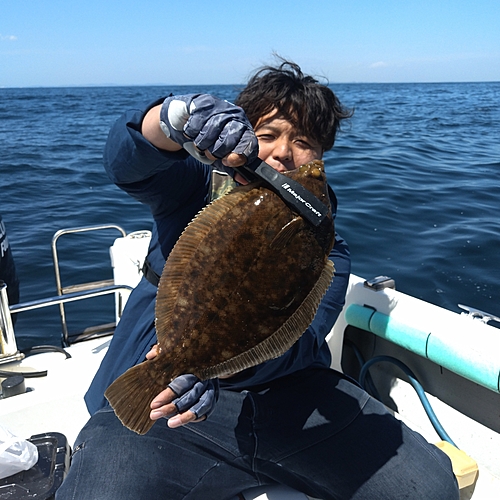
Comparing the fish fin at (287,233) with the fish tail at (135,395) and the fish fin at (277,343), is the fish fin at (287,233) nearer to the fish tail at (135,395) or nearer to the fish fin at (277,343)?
the fish fin at (277,343)

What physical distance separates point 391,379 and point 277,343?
2.14 meters

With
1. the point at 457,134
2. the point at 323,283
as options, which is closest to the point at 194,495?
the point at 323,283

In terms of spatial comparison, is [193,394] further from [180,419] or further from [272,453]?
[272,453]

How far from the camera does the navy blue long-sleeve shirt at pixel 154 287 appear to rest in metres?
2.22

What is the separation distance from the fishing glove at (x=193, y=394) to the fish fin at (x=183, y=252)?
0.51ft

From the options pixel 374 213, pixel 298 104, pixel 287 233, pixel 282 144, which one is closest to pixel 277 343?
pixel 287 233

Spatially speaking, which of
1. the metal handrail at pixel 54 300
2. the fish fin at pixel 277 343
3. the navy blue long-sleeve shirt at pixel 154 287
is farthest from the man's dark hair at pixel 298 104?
the metal handrail at pixel 54 300

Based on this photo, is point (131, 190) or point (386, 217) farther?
point (386, 217)

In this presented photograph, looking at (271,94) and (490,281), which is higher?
(271,94)

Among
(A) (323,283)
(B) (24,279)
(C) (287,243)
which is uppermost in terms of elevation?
(C) (287,243)

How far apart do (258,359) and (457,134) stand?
19.3 m

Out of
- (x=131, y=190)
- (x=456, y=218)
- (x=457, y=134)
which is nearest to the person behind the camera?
(x=131, y=190)

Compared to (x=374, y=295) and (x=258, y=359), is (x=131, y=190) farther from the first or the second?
(x=374, y=295)

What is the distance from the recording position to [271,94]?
7.98 ft
